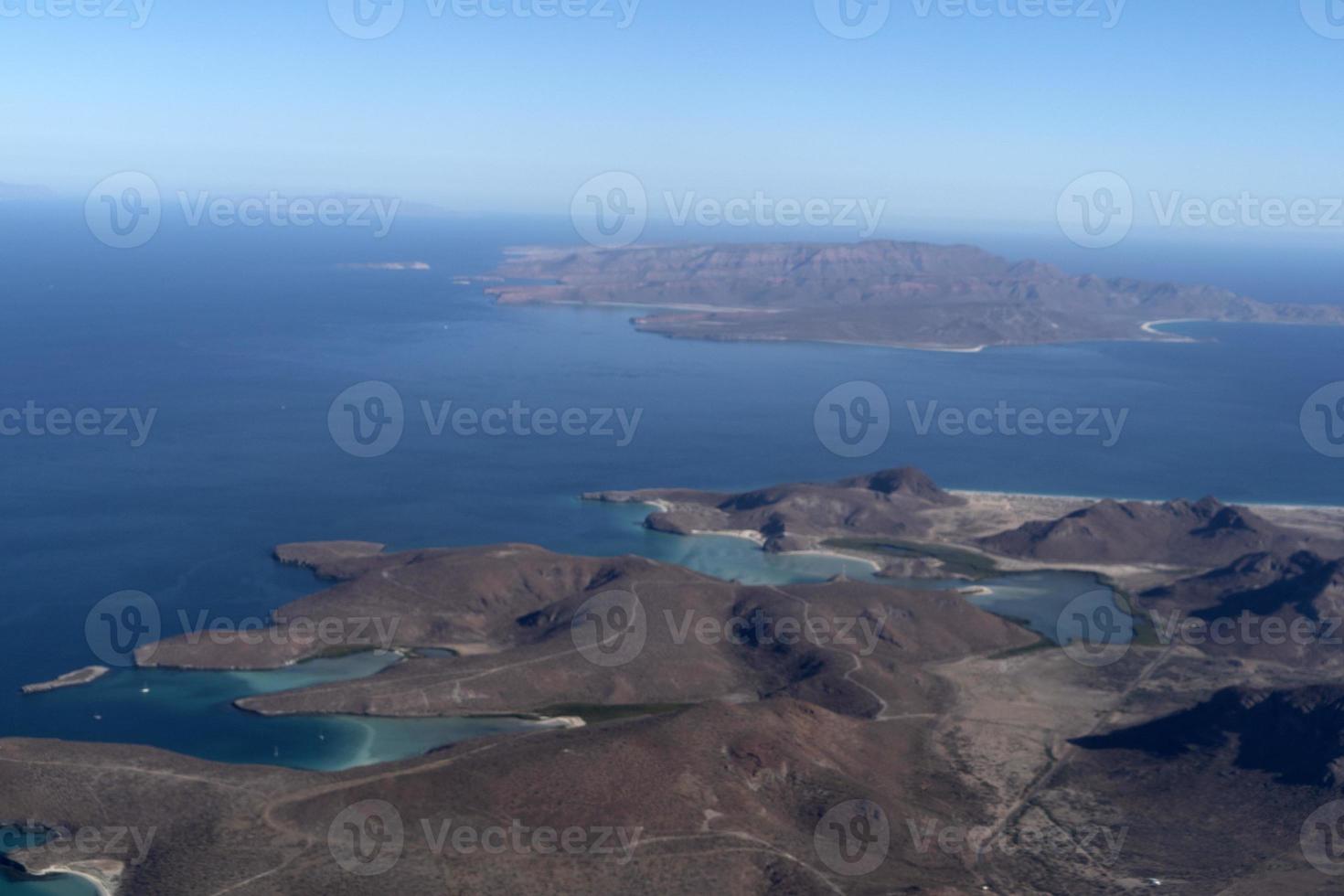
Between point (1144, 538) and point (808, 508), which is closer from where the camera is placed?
A: point (1144, 538)

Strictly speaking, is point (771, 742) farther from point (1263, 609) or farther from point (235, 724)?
point (1263, 609)

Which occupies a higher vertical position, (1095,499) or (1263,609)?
(1095,499)

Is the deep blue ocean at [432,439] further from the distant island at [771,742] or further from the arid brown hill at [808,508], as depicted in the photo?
the distant island at [771,742]

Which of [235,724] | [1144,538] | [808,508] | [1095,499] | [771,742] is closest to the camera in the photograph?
[771,742]

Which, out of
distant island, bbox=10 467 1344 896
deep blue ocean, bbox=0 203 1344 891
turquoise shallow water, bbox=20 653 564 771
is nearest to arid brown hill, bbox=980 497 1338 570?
distant island, bbox=10 467 1344 896

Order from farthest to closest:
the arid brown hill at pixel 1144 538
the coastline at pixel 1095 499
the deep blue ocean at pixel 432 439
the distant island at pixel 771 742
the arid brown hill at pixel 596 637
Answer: the coastline at pixel 1095 499
the arid brown hill at pixel 1144 538
the deep blue ocean at pixel 432 439
the arid brown hill at pixel 596 637
the distant island at pixel 771 742

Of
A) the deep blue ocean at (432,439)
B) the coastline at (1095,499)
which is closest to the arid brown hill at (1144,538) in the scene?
the coastline at (1095,499)

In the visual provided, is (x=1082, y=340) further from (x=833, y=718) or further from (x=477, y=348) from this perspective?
(x=833, y=718)

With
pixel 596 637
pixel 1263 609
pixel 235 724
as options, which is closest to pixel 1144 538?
Result: pixel 1263 609

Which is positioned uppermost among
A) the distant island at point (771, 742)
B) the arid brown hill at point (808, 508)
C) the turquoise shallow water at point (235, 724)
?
the arid brown hill at point (808, 508)
